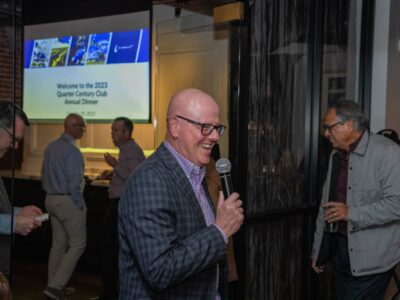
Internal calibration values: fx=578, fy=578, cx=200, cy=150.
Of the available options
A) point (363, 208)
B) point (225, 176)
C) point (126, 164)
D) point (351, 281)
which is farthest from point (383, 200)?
point (126, 164)

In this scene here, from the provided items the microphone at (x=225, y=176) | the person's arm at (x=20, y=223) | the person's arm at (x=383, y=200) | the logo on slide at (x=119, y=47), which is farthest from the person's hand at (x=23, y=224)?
the logo on slide at (x=119, y=47)

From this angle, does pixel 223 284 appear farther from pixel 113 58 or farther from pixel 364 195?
pixel 113 58

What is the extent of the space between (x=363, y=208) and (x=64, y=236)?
3.19 metres

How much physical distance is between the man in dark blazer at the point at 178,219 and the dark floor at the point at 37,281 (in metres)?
3.77

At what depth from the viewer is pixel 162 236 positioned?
6.12 ft

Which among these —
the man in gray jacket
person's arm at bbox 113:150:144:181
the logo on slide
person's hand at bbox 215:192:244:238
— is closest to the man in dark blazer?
person's hand at bbox 215:192:244:238

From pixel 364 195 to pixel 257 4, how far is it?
135 cm

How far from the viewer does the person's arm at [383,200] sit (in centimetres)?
327

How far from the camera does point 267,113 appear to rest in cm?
379

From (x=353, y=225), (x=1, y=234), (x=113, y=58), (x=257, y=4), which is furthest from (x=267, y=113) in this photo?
(x=113, y=58)

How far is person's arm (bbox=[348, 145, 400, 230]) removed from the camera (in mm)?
3266

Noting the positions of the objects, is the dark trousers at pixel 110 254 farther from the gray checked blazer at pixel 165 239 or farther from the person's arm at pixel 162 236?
the person's arm at pixel 162 236

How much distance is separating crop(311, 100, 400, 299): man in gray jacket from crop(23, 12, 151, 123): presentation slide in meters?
3.57

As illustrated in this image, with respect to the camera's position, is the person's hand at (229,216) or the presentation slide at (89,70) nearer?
the person's hand at (229,216)
